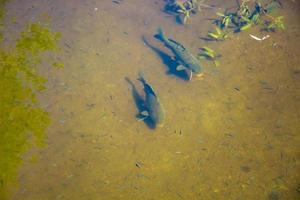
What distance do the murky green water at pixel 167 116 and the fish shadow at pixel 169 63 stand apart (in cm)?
11

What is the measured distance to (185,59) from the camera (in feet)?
21.6

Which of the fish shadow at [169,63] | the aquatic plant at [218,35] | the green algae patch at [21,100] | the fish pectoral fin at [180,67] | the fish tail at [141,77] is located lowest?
the green algae patch at [21,100]

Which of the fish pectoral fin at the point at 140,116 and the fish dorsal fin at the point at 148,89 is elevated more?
the fish dorsal fin at the point at 148,89

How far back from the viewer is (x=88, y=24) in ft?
25.2

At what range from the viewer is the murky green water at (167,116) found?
484 cm

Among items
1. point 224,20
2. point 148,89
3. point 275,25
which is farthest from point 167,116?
point 275,25

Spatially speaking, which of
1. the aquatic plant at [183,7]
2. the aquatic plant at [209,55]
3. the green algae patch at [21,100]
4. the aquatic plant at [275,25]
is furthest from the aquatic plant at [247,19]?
the green algae patch at [21,100]

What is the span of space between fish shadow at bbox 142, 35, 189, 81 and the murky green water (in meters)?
0.11

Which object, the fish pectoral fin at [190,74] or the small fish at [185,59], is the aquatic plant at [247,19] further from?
the fish pectoral fin at [190,74]

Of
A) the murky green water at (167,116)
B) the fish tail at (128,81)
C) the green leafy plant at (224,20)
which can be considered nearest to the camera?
the murky green water at (167,116)

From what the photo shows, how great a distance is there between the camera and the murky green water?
4840 mm

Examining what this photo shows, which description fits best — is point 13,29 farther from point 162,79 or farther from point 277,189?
point 277,189

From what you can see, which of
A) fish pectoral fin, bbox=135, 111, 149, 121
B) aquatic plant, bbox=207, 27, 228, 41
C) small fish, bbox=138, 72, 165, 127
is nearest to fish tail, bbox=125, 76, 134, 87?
small fish, bbox=138, 72, 165, 127

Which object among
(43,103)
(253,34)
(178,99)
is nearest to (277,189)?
(178,99)
